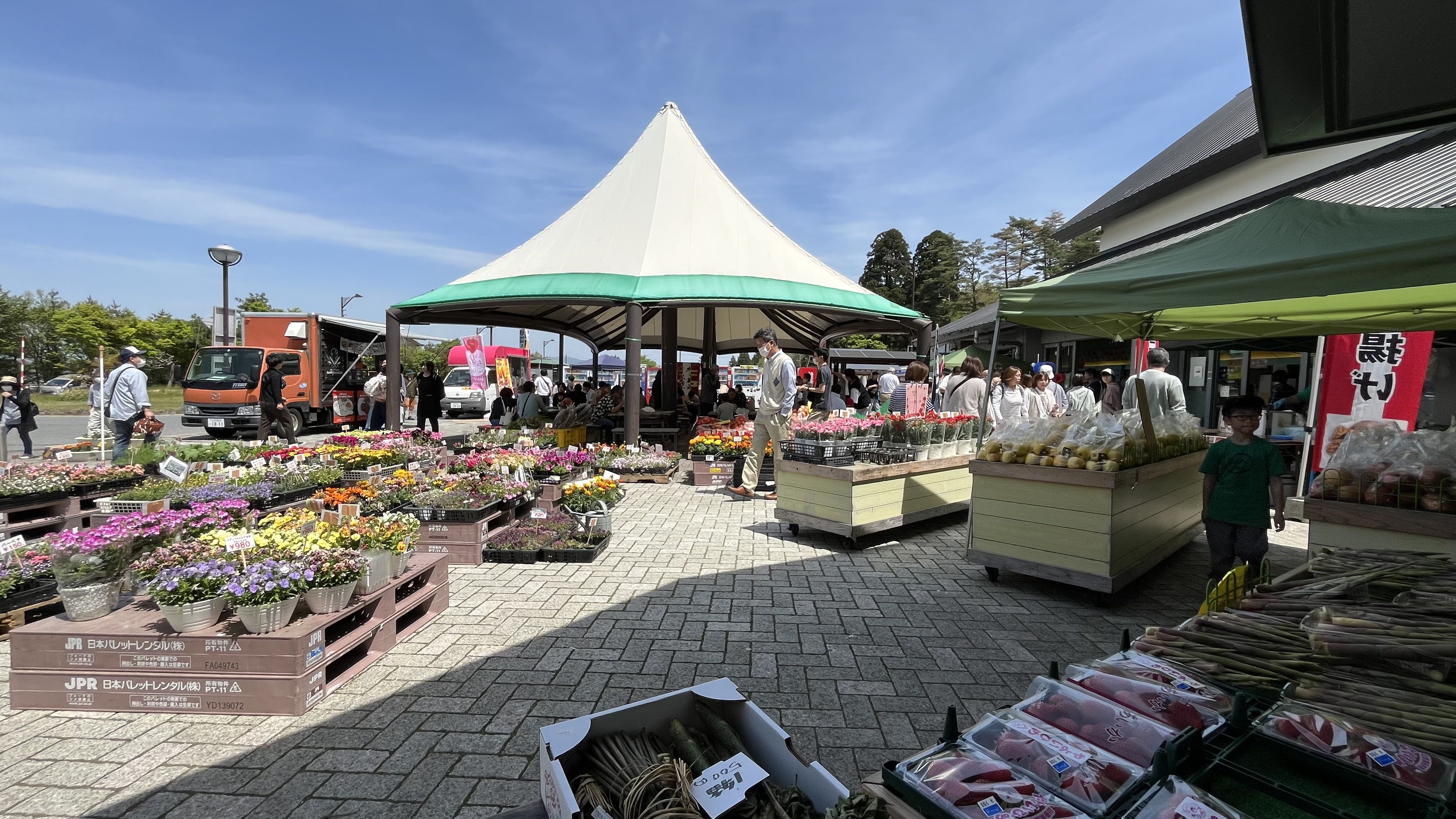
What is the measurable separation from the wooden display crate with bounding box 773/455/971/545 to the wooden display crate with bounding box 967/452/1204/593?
1.08m

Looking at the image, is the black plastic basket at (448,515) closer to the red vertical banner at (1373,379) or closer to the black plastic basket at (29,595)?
the black plastic basket at (29,595)

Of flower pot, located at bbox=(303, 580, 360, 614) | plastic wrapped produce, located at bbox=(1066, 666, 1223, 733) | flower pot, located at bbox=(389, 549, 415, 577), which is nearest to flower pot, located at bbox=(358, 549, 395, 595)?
flower pot, located at bbox=(389, 549, 415, 577)

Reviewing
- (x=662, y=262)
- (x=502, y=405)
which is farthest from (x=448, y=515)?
(x=502, y=405)

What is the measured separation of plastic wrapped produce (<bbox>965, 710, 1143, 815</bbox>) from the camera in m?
1.30

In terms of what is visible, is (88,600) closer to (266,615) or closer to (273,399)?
(266,615)

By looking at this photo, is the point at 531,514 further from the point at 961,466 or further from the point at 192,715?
the point at 961,466

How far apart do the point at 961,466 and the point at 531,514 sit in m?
4.49

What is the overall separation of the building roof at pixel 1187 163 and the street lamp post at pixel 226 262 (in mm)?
20865

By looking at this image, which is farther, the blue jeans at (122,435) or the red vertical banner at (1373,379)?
the blue jeans at (122,435)

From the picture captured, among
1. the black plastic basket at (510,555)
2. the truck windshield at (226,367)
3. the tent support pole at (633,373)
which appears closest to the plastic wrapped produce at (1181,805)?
the black plastic basket at (510,555)

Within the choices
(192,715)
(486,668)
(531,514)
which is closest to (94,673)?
(192,715)

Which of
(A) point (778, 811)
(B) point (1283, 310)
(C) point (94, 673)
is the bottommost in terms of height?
(C) point (94, 673)

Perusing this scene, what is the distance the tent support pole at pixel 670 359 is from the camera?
15.1 meters

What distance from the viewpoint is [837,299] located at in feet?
37.2
